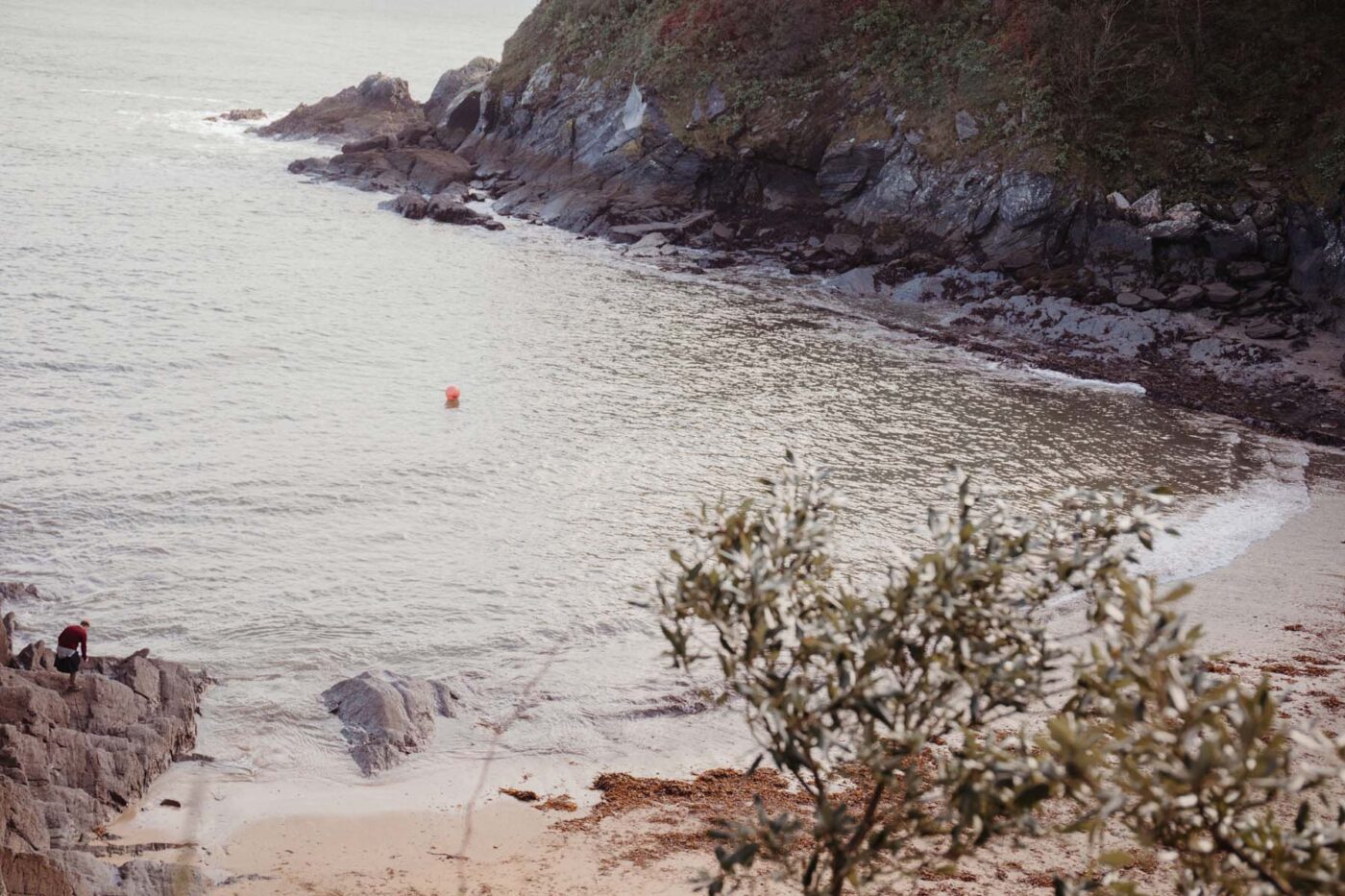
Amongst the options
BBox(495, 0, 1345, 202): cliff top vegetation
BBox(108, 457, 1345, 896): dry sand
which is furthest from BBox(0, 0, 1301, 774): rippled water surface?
BBox(495, 0, 1345, 202): cliff top vegetation

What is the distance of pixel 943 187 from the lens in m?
45.1

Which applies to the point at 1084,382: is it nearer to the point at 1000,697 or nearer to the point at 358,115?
the point at 1000,697

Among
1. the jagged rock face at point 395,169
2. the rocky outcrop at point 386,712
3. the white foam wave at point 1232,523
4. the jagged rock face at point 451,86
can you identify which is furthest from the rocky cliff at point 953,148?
the rocky outcrop at point 386,712

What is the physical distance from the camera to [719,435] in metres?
29.3

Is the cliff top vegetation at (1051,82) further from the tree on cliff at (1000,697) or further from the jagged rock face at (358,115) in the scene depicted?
the tree on cliff at (1000,697)

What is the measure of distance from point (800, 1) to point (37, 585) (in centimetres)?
4590

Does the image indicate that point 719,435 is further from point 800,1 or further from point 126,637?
point 800,1

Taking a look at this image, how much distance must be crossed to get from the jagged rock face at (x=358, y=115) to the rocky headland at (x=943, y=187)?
11.1m

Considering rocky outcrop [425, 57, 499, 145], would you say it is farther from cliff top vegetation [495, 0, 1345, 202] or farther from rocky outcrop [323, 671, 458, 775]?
rocky outcrop [323, 671, 458, 775]

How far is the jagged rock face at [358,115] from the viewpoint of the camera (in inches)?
2975

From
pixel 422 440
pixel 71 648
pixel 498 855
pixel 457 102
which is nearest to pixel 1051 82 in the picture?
pixel 422 440

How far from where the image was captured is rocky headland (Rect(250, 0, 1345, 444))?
37.0 meters

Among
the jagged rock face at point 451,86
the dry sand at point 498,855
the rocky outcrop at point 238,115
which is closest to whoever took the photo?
the dry sand at point 498,855

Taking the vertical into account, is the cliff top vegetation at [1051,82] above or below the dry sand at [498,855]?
above
